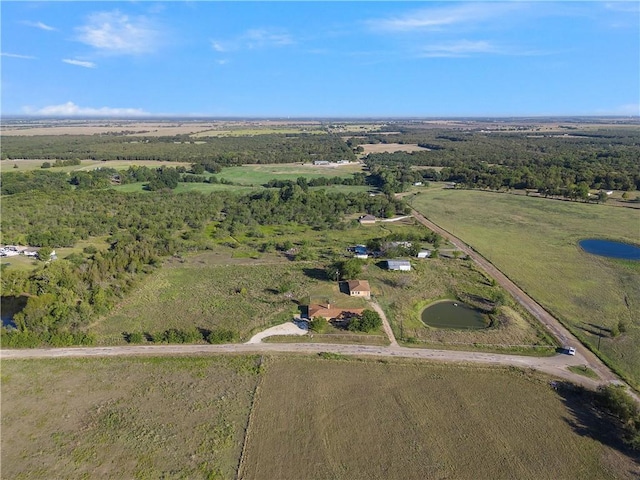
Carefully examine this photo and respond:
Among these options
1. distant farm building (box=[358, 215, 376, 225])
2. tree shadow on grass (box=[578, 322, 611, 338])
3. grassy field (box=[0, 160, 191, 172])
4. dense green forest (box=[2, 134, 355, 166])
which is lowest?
tree shadow on grass (box=[578, 322, 611, 338])

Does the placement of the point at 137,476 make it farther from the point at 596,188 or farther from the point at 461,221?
the point at 596,188

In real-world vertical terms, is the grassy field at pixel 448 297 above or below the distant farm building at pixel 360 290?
below

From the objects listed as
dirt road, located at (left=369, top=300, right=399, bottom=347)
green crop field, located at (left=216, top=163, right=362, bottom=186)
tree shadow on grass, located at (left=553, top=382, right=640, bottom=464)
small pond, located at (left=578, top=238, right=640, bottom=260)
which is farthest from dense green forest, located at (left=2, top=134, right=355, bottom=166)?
tree shadow on grass, located at (left=553, top=382, right=640, bottom=464)

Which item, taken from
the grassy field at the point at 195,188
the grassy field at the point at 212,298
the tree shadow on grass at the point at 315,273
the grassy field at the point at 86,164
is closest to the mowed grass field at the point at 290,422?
the grassy field at the point at 212,298

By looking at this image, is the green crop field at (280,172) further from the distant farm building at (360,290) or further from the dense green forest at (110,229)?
the distant farm building at (360,290)

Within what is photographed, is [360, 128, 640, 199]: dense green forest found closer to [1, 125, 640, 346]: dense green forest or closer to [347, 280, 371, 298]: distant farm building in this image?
[1, 125, 640, 346]: dense green forest

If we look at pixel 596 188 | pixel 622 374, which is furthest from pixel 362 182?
pixel 622 374
